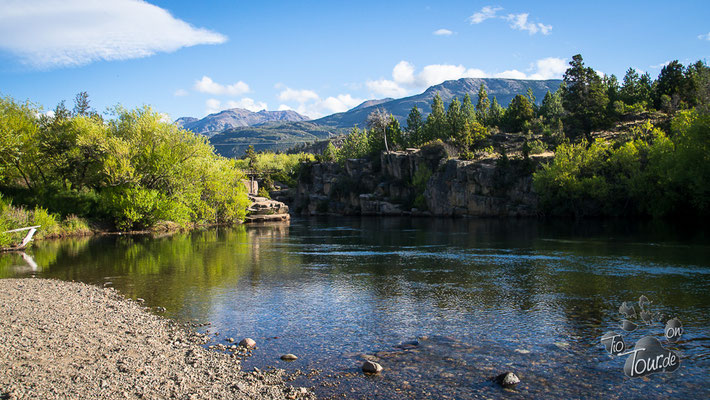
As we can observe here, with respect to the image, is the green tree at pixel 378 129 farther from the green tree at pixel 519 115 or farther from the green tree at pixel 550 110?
the green tree at pixel 550 110

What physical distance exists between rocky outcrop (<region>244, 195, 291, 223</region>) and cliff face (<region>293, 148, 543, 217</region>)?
26800 mm

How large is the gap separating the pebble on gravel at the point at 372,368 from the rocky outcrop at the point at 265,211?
67.6 metres

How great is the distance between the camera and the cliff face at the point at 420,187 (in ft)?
286

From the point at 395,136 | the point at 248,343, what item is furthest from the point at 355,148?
the point at 248,343

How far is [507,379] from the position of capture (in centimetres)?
1107

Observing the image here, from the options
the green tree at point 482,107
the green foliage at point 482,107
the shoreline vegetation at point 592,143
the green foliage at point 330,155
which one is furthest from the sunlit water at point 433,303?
the green foliage at point 330,155

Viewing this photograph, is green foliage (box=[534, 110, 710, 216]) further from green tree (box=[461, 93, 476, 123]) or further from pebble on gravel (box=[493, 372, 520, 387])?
pebble on gravel (box=[493, 372, 520, 387])

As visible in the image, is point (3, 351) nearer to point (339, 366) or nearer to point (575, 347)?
point (339, 366)

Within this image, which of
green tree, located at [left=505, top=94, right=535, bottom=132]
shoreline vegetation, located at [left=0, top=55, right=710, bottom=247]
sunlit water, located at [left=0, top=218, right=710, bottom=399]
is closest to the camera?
sunlit water, located at [left=0, top=218, right=710, bottom=399]

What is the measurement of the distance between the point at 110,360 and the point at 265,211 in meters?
70.7

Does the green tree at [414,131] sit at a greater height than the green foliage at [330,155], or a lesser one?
greater

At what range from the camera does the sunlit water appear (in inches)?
456

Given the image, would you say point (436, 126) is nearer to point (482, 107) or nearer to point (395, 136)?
point (395, 136)

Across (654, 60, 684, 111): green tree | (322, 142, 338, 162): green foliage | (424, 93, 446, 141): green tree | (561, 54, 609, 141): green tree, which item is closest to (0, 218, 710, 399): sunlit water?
(561, 54, 609, 141): green tree
